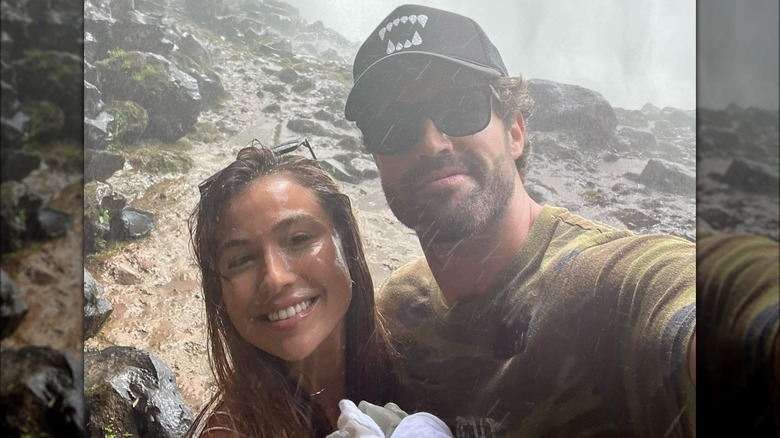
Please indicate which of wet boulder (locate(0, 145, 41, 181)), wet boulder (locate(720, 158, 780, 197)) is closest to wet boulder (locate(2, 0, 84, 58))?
wet boulder (locate(0, 145, 41, 181))

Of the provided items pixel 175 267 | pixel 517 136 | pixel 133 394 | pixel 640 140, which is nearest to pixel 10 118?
pixel 175 267

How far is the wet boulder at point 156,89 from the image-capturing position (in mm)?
3128

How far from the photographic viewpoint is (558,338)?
9.66ft

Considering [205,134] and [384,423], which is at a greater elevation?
[205,134]

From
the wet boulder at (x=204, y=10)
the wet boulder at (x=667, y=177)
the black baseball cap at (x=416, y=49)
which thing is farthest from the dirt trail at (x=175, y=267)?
the wet boulder at (x=667, y=177)

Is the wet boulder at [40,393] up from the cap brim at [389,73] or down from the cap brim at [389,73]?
down

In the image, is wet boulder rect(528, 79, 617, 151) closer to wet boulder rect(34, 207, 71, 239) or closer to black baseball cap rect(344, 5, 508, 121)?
black baseball cap rect(344, 5, 508, 121)

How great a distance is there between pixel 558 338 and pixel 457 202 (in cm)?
88

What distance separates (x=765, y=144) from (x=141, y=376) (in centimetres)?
295

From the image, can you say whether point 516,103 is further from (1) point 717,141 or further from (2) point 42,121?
(2) point 42,121

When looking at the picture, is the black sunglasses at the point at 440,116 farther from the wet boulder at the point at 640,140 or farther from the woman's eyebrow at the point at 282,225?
the wet boulder at the point at 640,140

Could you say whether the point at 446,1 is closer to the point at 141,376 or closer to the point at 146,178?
the point at 146,178

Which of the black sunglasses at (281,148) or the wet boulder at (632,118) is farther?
the wet boulder at (632,118)

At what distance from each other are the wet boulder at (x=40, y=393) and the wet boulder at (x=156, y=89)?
6.38 ft
